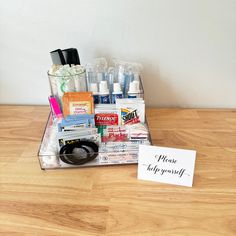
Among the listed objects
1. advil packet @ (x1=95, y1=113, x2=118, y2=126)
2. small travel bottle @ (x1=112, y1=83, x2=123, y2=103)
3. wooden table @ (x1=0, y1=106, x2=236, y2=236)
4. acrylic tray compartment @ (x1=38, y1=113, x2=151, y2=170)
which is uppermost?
small travel bottle @ (x1=112, y1=83, x2=123, y2=103)

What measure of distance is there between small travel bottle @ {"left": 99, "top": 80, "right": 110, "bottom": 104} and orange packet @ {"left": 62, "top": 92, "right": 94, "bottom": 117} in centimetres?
4

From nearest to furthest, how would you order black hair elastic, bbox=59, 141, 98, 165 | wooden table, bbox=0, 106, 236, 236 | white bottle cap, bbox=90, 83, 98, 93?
wooden table, bbox=0, 106, 236, 236 → black hair elastic, bbox=59, 141, 98, 165 → white bottle cap, bbox=90, 83, 98, 93

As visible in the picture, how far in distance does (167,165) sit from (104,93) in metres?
0.26

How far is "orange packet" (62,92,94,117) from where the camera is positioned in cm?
62

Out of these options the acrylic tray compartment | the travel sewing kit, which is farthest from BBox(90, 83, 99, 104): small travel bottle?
the acrylic tray compartment

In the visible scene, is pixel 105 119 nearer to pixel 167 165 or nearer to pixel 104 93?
pixel 104 93

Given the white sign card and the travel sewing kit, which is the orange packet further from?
the white sign card

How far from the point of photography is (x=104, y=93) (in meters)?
0.66

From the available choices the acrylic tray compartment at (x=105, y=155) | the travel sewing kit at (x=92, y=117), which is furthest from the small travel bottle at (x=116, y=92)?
the acrylic tray compartment at (x=105, y=155)

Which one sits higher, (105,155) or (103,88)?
(103,88)

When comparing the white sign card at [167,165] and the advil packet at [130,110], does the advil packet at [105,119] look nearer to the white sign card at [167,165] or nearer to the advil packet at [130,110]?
the advil packet at [130,110]

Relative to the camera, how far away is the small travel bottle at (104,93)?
0.65 meters

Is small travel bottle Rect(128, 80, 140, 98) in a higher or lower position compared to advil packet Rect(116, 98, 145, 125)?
higher

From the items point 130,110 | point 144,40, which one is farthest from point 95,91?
point 144,40
